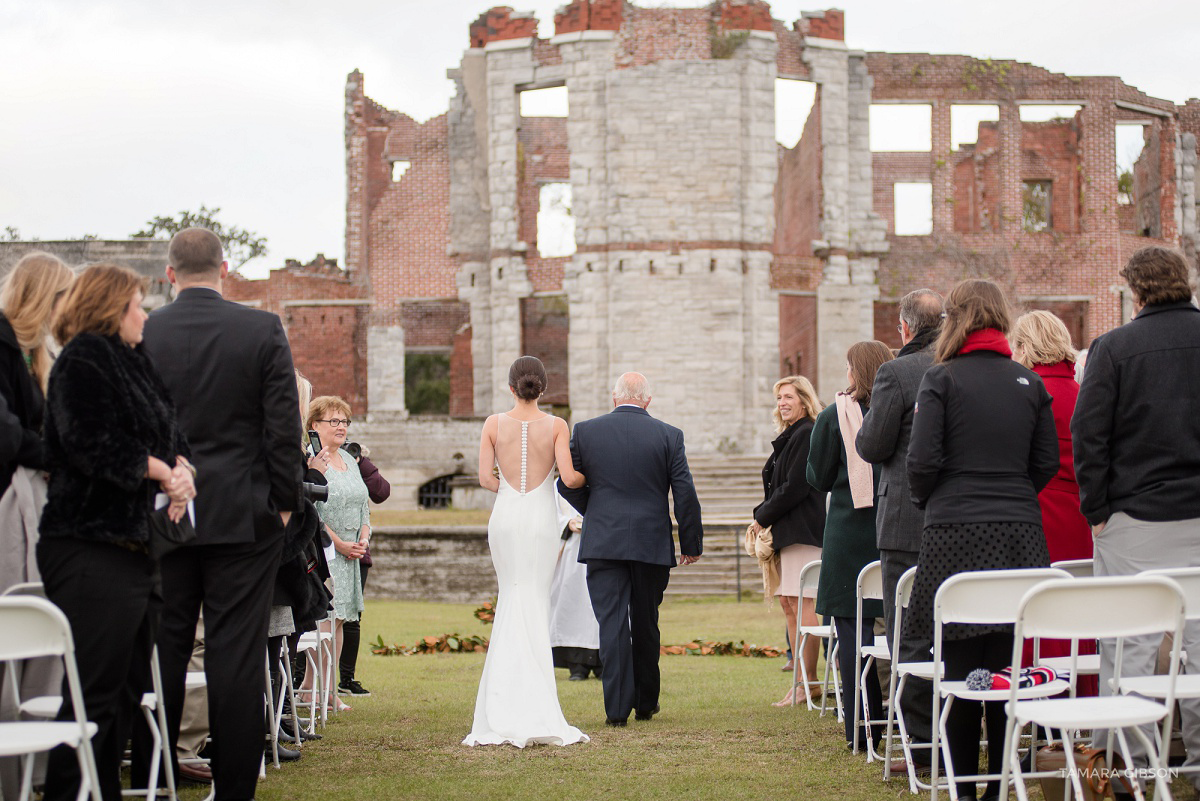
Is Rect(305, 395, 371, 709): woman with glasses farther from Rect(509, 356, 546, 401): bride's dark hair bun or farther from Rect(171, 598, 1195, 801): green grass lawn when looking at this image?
Rect(509, 356, 546, 401): bride's dark hair bun

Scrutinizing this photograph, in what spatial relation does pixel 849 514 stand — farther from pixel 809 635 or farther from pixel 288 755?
pixel 288 755

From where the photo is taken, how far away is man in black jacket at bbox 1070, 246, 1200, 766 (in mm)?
5293

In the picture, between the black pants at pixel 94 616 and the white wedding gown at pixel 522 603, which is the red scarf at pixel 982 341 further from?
the black pants at pixel 94 616

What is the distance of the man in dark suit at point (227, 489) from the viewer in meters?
5.07

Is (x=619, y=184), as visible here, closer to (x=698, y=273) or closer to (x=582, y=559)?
(x=698, y=273)

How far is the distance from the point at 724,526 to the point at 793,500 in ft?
31.0

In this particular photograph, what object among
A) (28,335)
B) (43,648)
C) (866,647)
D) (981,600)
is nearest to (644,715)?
(866,647)

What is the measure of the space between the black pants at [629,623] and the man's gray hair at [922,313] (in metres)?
2.32

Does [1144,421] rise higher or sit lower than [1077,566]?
higher

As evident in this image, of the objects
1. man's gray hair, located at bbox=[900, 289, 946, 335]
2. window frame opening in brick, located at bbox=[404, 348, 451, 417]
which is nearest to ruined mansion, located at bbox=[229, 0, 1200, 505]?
window frame opening in brick, located at bbox=[404, 348, 451, 417]

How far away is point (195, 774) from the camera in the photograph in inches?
235

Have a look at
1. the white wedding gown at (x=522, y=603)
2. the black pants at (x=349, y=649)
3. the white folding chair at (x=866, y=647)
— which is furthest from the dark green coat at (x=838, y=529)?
the black pants at (x=349, y=649)

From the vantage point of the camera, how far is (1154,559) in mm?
5320

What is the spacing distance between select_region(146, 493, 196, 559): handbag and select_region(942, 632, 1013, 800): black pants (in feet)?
9.69
